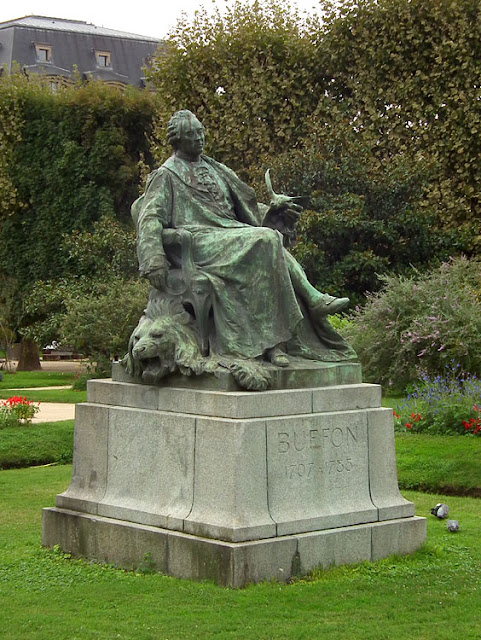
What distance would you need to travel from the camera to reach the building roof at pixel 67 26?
39.8 meters

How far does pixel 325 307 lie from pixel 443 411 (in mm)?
5988

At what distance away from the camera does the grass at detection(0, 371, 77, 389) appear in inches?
1001

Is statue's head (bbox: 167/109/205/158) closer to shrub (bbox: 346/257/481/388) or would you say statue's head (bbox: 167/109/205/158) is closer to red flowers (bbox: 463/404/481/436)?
red flowers (bbox: 463/404/481/436)

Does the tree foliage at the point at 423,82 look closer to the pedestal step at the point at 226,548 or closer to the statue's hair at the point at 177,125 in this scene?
the statue's hair at the point at 177,125

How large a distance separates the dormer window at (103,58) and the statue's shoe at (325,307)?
3444 centimetres

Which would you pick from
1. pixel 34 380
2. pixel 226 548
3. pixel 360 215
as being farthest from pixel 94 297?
pixel 226 548

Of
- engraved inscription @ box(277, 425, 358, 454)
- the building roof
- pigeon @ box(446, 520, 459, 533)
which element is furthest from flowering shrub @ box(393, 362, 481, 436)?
the building roof

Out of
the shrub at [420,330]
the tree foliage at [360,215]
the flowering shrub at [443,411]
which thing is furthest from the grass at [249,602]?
the tree foliage at [360,215]

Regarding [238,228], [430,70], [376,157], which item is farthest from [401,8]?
[238,228]

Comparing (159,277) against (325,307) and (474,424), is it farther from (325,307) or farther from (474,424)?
(474,424)

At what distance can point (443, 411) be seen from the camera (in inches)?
547

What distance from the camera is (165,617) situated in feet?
21.3

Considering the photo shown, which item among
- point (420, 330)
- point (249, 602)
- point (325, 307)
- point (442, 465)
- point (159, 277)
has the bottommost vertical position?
point (249, 602)

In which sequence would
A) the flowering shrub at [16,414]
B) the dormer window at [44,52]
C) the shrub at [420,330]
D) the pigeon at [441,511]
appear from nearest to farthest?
1. the pigeon at [441,511]
2. the flowering shrub at [16,414]
3. the shrub at [420,330]
4. the dormer window at [44,52]
